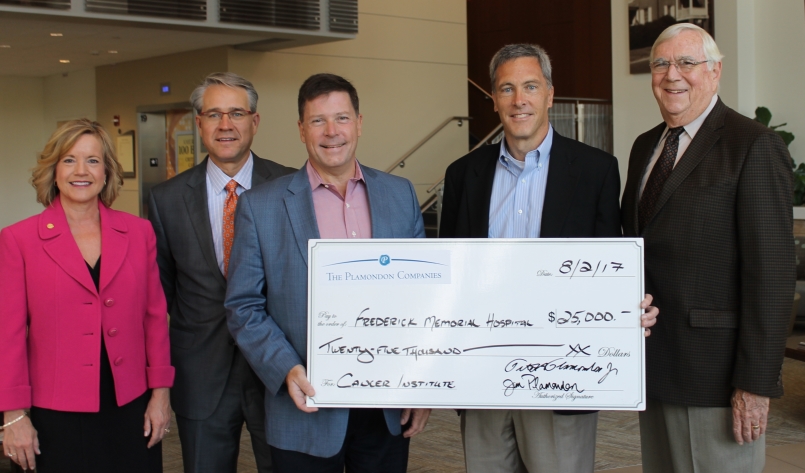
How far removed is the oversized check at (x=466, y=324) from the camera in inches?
90.7

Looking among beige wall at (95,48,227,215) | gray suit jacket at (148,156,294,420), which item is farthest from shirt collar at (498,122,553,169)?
beige wall at (95,48,227,215)

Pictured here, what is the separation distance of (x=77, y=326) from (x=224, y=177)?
31.7 inches

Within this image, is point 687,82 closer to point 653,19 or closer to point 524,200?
point 524,200

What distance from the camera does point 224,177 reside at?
3012 mm

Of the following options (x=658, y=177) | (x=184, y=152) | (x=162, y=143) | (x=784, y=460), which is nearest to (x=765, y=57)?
(x=784, y=460)

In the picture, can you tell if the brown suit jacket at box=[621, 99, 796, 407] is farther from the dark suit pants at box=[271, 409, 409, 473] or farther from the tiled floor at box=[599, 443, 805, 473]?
the tiled floor at box=[599, 443, 805, 473]

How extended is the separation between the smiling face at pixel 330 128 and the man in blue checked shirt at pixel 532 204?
1.81 feet

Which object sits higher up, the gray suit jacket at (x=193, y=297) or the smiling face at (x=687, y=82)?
the smiling face at (x=687, y=82)

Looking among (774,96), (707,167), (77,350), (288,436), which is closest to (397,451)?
(288,436)

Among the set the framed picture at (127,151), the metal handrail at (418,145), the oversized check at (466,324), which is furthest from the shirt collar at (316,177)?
the framed picture at (127,151)

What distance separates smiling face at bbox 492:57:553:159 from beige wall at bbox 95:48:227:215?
27.3ft

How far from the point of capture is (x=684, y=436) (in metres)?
2.55

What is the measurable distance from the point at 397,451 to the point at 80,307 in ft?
3.70

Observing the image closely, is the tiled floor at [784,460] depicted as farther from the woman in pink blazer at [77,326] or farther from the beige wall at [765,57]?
the beige wall at [765,57]
